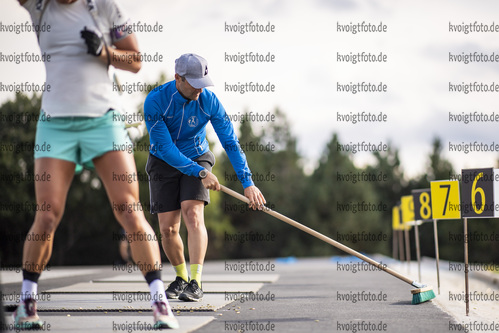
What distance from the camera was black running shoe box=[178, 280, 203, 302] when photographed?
241 inches

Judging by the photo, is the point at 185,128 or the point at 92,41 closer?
the point at 92,41

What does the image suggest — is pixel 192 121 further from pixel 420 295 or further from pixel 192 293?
pixel 420 295

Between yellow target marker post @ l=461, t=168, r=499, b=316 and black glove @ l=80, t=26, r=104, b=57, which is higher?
black glove @ l=80, t=26, r=104, b=57

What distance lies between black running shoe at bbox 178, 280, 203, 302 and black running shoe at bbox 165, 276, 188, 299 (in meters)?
0.34

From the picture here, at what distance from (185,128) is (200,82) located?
0.73 meters

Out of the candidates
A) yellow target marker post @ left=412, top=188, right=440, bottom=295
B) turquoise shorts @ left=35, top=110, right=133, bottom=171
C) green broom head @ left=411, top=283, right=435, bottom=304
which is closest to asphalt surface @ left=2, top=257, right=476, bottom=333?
green broom head @ left=411, top=283, right=435, bottom=304

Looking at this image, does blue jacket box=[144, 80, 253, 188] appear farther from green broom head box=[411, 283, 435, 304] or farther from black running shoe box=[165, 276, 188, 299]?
green broom head box=[411, 283, 435, 304]

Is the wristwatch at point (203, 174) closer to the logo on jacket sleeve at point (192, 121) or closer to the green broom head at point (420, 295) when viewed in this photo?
the logo on jacket sleeve at point (192, 121)

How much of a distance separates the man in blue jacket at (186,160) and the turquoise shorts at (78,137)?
1874mm

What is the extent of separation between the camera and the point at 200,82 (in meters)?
5.95

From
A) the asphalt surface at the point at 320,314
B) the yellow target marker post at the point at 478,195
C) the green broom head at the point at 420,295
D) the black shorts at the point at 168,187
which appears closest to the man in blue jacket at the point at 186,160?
the black shorts at the point at 168,187

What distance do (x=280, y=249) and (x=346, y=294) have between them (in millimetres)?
43374

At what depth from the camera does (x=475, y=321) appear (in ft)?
17.1

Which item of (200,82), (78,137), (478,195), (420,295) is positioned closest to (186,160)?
(200,82)
